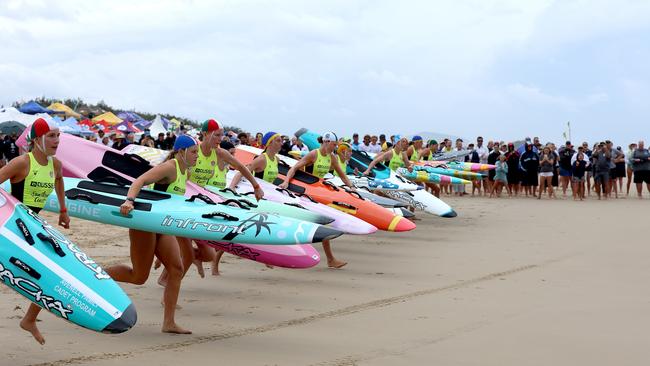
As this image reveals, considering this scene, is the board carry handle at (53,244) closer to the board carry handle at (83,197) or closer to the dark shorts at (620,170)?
the board carry handle at (83,197)

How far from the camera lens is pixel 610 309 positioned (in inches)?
323

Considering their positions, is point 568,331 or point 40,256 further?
point 568,331

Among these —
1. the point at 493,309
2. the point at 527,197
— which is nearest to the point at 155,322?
the point at 493,309

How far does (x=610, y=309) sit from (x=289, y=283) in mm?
3544

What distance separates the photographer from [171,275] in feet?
22.5

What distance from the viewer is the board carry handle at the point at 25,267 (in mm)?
5871

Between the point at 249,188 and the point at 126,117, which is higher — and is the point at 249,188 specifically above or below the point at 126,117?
below

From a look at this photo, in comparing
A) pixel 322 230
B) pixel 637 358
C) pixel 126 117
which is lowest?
pixel 637 358

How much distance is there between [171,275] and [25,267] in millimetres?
1301

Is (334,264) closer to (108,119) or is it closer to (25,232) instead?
(25,232)

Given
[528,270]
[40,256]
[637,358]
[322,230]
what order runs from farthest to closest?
[528,270]
[322,230]
[637,358]
[40,256]

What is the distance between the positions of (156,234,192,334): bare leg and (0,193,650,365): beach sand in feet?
0.39

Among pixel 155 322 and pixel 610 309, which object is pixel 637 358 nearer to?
pixel 610 309

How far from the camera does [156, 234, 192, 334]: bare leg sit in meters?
6.89
